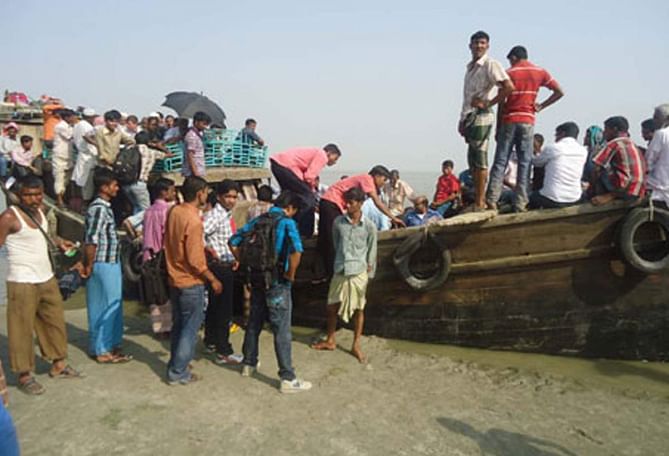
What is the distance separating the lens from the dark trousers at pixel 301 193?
19.1 ft

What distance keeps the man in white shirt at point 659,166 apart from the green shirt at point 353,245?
271 cm

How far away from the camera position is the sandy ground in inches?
132

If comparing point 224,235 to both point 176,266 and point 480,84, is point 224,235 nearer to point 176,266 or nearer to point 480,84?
point 176,266

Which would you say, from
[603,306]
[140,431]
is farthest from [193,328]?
[603,306]

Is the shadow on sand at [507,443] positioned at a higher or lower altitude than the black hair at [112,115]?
lower

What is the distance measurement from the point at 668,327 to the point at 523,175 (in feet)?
6.65

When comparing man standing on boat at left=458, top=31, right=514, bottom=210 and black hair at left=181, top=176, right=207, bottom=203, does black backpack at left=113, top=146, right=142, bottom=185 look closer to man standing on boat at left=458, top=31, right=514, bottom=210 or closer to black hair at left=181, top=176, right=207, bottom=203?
black hair at left=181, top=176, right=207, bottom=203

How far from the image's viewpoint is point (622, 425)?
3684 millimetres

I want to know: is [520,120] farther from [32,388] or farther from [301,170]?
[32,388]

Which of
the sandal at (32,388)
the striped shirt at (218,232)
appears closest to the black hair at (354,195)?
the striped shirt at (218,232)

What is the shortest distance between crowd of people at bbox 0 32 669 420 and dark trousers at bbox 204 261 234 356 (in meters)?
0.01

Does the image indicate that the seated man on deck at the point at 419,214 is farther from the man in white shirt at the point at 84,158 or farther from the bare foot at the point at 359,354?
the man in white shirt at the point at 84,158

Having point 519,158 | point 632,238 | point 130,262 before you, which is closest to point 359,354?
point 519,158

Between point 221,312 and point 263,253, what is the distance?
4.22 ft
